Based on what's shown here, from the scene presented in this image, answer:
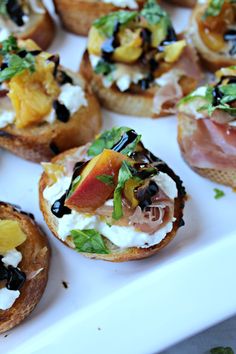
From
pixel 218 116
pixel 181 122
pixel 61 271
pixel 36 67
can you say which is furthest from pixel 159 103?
pixel 61 271

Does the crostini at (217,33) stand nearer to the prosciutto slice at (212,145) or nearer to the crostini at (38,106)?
the prosciutto slice at (212,145)

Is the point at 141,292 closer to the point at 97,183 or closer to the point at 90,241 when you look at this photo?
the point at 90,241

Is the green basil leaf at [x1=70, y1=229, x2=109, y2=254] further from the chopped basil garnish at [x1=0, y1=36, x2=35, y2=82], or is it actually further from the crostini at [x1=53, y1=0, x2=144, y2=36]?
the crostini at [x1=53, y1=0, x2=144, y2=36]

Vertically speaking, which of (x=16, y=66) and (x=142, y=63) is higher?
(x=16, y=66)

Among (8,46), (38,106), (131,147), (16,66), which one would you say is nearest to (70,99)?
(38,106)

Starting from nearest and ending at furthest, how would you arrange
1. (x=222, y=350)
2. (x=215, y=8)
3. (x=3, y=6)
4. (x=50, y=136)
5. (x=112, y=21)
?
(x=222, y=350) → (x=50, y=136) → (x=112, y=21) → (x=215, y=8) → (x=3, y=6)

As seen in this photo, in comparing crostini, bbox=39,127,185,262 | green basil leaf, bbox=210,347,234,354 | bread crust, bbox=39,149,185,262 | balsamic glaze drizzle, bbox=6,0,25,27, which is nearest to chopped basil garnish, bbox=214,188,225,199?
bread crust, bbox=39,149,185,262

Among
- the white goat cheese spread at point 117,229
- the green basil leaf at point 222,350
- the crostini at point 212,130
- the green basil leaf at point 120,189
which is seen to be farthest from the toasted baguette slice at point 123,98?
the green basil leaf at point 222,350
